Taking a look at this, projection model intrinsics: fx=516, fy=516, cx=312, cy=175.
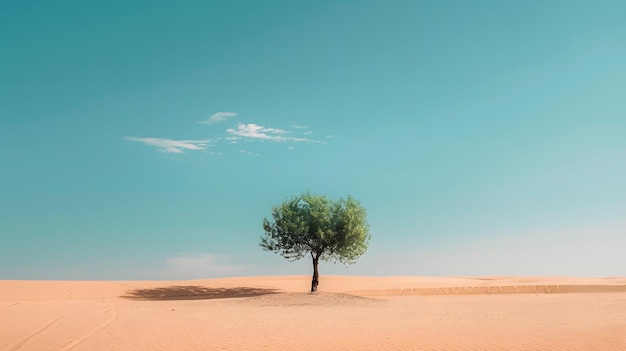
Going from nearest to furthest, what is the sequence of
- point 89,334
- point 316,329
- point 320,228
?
1. point 89,334
2. point 316,329
3. point 320,228

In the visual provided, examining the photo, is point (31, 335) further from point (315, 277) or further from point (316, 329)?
point (315, 277)

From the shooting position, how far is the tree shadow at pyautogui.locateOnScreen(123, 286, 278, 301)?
49.8 meters

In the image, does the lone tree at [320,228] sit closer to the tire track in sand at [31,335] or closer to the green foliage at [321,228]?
the green foliage at [321,228]

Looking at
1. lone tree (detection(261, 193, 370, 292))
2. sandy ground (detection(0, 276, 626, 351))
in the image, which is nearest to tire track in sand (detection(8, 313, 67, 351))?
sandy ground (detection(0, 276, 626, 351))

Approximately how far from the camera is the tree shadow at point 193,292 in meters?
49.8

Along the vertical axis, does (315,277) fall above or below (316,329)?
above

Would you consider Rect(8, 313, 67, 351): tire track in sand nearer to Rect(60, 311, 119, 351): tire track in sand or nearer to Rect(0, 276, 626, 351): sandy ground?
Rect(0, 276, 626, 351): sandy ground

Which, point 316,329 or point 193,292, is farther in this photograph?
point 193,292

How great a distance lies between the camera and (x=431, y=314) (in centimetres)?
2784

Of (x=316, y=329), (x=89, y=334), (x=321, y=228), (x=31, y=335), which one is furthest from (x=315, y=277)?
(x=31, y=335)

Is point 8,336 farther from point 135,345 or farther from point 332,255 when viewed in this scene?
point 332,255

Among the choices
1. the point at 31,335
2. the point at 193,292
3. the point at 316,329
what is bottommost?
the point at 31,335

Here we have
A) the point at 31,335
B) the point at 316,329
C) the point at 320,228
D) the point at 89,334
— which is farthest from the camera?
the point at 320,228

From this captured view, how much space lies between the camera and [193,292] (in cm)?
5356
